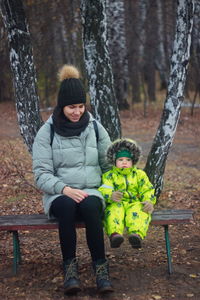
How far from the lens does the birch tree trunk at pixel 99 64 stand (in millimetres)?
5555

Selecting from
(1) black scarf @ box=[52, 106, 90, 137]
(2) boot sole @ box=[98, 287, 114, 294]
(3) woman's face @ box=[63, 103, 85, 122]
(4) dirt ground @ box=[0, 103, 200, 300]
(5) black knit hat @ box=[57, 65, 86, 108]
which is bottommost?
(4) dirt ground @ box=[0, 103, 200, 300]

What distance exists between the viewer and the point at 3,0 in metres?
5.57

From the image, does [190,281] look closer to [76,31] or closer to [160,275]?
[160,275]

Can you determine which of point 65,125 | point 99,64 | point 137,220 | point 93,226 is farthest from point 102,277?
point 99,64

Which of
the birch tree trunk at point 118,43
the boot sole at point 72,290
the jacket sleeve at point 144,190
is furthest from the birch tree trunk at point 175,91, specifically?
the birch tree trunk at point 118,43

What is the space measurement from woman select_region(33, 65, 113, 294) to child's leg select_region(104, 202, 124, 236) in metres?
0.08

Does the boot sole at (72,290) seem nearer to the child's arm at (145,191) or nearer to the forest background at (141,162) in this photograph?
the forest background at (141,162)

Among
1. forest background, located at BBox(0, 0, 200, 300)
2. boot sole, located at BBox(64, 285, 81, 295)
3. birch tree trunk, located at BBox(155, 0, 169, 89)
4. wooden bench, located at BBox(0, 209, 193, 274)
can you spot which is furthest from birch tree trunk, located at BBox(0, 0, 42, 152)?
birch tree trunk, located at BBox(155, 0, 169, 89)

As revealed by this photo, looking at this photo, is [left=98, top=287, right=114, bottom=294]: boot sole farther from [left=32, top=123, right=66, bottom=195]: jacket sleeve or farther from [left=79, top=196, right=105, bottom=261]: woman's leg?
[left=32, top=123, right=66, bottom=195]: jacket sleeve

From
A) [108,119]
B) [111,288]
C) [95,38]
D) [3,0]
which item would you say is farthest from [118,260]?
[3,0]

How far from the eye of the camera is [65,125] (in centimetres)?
424

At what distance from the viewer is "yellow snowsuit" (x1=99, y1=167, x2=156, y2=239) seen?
3973 millimetres

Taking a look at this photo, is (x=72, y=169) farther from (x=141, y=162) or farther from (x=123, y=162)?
(x=141, y=162)

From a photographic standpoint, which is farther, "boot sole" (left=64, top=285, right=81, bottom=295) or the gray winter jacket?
the gray winter jacket
